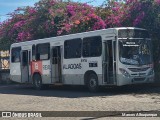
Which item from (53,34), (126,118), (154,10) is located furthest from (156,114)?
(53,34)

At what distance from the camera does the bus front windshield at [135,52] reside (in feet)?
59.7

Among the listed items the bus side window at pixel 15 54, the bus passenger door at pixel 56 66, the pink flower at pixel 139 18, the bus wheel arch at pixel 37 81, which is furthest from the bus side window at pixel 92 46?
the bus side window at pixel 15 54

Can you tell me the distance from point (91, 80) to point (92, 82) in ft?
0.38

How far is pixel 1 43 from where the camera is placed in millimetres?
34188

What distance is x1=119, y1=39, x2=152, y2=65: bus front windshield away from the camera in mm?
18203

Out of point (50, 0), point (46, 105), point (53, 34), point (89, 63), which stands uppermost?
point (50, 0)

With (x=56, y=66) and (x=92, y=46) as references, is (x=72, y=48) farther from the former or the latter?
(x=56, y=66)

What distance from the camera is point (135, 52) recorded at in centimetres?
1852

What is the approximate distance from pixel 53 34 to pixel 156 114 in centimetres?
1796

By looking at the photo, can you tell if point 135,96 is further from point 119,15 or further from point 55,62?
point 119,15

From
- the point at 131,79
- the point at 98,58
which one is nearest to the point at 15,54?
the point at 98,58

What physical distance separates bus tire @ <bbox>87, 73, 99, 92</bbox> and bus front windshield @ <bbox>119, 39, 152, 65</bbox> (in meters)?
1.96

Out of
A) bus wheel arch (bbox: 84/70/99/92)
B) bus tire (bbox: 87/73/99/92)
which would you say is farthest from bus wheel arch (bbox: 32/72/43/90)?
bus tire (bbox: 87/73/99/92)

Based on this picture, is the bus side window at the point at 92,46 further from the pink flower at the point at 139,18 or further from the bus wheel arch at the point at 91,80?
the pink flower at the point at 139,18
